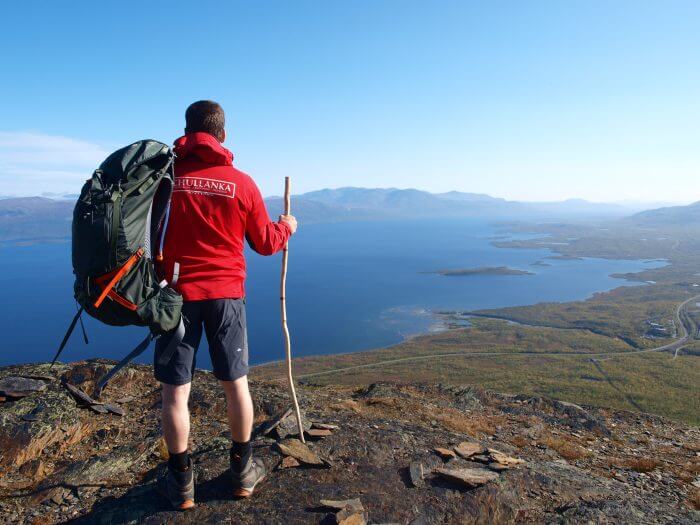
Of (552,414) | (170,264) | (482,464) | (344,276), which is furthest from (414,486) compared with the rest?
(344,276)

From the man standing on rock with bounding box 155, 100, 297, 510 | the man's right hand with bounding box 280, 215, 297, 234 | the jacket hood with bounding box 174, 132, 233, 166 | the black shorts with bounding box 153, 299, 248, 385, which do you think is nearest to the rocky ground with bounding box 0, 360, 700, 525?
the man standing on rock with bounding box 155, 100, 297, 510

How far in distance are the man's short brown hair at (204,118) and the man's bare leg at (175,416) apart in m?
2.15

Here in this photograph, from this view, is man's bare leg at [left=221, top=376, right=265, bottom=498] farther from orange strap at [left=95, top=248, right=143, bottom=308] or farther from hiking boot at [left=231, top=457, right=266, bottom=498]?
orange strap at [left=95, top=248, right=143, bottom=308]

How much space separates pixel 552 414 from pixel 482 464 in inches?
274

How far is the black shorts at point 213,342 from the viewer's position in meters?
3.58

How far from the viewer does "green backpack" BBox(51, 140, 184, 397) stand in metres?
3.01

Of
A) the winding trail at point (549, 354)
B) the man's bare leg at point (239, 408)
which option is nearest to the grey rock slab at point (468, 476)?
the man's bare leg at point (239, 408)

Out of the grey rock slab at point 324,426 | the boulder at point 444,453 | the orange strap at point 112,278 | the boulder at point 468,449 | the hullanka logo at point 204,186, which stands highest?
the hullanka logo at point 204,186

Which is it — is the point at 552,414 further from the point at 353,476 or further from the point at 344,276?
the point at 344,276

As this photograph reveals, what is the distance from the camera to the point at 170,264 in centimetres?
356

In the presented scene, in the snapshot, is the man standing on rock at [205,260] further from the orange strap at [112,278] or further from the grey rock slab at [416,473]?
the grey rock slab at [416,473]

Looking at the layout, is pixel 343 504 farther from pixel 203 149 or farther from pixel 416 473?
pixel 203 149

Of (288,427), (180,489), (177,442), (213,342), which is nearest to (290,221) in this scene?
(213,342)

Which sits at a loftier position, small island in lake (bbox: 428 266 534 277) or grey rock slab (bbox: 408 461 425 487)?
grey rock slab (bbox: 408 461 425 487)
